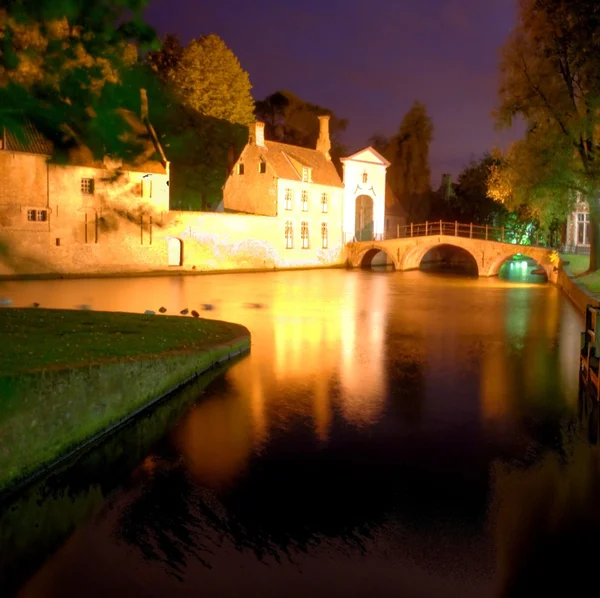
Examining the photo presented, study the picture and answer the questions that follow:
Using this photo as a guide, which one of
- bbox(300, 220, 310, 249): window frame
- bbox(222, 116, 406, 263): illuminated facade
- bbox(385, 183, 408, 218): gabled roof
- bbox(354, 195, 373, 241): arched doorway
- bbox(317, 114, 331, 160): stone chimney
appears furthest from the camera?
bbox(385, 183, 408, 218): gabled roof

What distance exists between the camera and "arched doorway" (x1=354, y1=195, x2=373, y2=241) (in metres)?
58.4

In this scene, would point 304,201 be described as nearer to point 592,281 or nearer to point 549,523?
point 592,281

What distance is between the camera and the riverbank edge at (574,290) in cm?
2311

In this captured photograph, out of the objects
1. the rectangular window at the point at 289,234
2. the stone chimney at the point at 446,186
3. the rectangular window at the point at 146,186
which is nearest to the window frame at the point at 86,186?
the rectangular window at the point at 146,186

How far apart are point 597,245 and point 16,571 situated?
29719mm

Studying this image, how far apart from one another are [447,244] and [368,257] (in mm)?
7816

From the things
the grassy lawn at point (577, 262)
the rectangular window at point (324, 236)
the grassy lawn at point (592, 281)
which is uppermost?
the rectangular window at point (324, 236)

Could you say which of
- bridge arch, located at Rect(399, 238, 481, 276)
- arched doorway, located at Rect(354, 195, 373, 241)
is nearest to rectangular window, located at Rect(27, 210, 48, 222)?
bridge arch, located at Rect(399, 238, 481, 276)

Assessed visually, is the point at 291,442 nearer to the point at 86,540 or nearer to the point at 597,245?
the point at 86,540

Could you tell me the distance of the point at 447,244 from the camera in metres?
51.4

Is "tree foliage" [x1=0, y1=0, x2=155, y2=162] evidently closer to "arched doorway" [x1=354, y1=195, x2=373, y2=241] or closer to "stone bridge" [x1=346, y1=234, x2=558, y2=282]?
"stone bridge" [x1=346, y1=234, x2=558, y2=282]

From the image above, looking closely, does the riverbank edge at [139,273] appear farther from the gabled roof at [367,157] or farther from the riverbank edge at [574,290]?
the riverbank edge at [574,290]

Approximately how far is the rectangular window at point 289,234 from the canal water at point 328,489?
34.6 m

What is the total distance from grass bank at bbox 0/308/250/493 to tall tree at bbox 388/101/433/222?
55493mm
